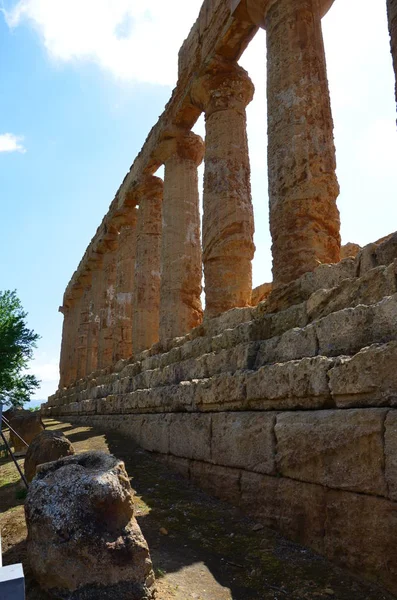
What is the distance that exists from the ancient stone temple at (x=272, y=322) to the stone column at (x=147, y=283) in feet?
0.14

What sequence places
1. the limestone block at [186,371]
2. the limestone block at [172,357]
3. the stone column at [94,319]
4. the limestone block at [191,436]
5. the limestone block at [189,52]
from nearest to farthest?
the limestone block at [191,436] → the limestone block at [186,371] → the limestone block at [172,357] → the limestone block at [189,52] → the stone column at [94,319]

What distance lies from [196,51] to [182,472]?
348 inches

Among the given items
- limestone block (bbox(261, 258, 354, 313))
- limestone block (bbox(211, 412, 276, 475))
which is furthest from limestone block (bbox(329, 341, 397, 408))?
limestone block (bbox(261, 258, 354, 313))

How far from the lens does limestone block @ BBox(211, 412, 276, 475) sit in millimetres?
4281

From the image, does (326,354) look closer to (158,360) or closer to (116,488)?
(116,488)

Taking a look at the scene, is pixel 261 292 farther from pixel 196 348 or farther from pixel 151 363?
pixel 196 348

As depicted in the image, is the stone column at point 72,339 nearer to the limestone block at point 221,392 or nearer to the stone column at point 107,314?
the stone column at point 107,314

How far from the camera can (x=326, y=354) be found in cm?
403

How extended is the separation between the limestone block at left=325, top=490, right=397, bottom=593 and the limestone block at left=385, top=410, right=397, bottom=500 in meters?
0.11

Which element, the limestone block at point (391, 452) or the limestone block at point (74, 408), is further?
the limestone block at point (74, 408)

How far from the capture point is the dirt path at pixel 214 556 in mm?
3092

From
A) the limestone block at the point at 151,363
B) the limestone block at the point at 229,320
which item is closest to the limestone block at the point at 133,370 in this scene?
the limestone block at the point at 151,363

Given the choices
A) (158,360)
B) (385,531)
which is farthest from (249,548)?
(158,360)

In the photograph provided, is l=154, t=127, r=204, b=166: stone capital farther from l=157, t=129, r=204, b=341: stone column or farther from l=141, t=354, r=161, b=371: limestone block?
l=141, t=354, r=161, b=371: limestone block
